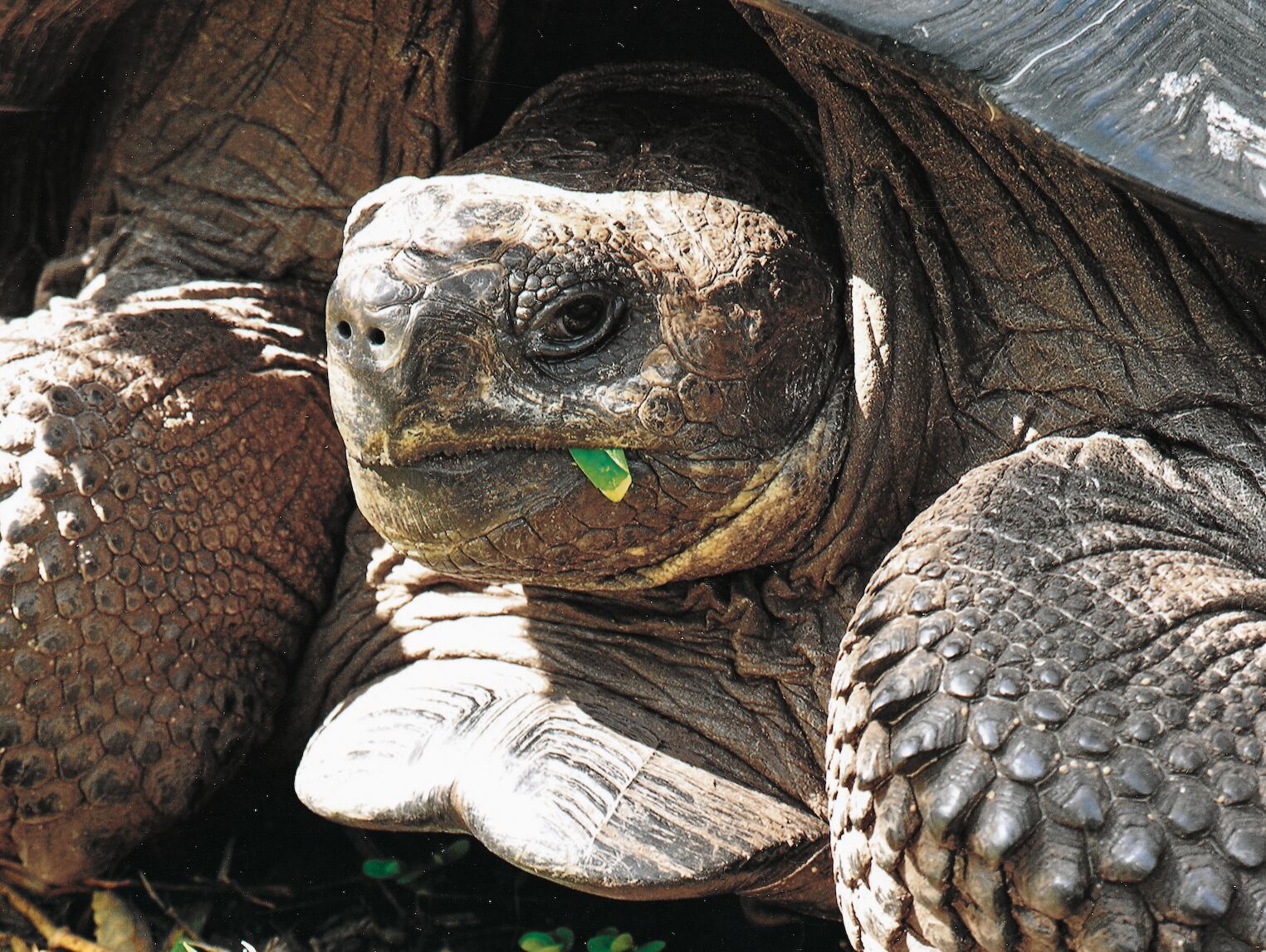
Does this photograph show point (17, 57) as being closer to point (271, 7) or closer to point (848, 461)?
point (271, 7)

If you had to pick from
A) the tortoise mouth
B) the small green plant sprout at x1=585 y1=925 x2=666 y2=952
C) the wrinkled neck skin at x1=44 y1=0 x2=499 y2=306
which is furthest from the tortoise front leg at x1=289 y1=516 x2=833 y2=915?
the wrinkled neck skin at x1=44 y1=0 x2=499 y2=306

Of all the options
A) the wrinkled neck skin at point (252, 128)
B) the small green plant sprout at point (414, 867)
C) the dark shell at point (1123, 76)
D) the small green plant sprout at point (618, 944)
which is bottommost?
the small green plant sprout at point (414, 867)

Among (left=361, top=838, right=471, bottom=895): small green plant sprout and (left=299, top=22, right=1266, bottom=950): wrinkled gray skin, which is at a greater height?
(left=299, top=22, right=1266, bottom=950): wrinkled gray skin

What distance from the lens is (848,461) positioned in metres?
2.23

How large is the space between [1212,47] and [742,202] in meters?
0.75

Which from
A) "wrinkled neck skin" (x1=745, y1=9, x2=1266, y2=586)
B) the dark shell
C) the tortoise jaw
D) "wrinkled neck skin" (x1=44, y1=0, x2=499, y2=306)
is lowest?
the tortoise jaw

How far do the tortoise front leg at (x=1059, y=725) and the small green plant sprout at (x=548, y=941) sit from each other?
2.32 feet

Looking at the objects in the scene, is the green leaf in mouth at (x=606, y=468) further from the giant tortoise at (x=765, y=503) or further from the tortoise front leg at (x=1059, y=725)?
the tortoise front leg at (x=1059, y=725)

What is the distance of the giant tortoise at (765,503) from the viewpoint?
174 cm

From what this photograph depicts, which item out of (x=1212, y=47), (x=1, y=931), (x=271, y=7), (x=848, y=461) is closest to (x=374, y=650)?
(x=1, y=931)

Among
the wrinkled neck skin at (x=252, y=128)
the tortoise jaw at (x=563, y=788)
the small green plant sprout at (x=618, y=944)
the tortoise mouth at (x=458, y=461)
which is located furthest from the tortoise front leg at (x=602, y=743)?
the wrinkled neck skin at (x=252, y=128)

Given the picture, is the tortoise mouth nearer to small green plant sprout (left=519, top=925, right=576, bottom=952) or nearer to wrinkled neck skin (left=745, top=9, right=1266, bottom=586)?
wrinkled neck skin (left=745, top=9, right=1266, bottom=586)

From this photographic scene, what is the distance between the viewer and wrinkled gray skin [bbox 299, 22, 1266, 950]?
1.73 metres

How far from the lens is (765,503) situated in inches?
86.8
